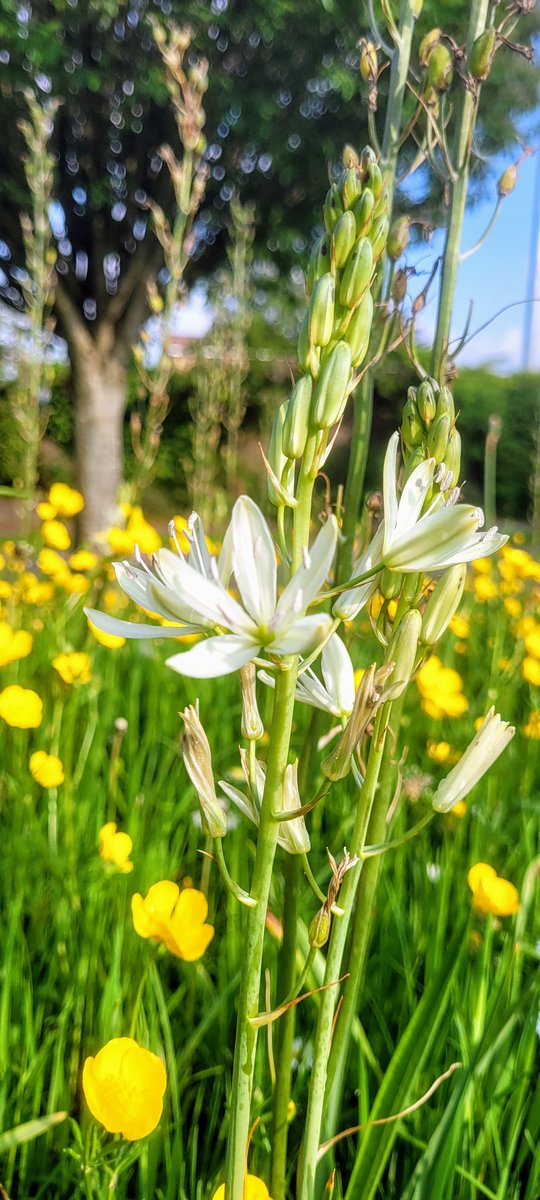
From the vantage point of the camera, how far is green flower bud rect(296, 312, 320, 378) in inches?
24.2

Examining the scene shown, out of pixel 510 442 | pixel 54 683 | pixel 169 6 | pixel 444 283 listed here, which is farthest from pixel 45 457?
pixel 444 283

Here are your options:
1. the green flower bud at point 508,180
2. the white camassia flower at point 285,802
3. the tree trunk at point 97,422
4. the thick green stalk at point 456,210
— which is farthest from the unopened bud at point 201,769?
the tree trunk at point 97,422

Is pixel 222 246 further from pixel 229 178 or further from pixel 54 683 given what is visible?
pixel 54 683

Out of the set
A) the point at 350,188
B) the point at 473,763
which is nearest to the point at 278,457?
the point at 350,188

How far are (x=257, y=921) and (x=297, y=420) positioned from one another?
39cm

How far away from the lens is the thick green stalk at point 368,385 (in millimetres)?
1084

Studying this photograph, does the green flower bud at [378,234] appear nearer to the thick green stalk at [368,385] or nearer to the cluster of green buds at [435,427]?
the cluster of green buds at [435,427]

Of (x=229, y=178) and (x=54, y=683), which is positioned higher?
(x=229, y=178)

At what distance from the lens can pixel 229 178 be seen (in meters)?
8.46

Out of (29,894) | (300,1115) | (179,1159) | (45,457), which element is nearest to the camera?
(179,1159)

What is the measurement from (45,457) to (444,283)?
12.6 metres

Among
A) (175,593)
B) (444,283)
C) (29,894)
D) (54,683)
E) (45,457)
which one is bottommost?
(29,894)

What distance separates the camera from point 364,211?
2.04 ft

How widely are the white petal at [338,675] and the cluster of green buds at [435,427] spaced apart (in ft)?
0.60
